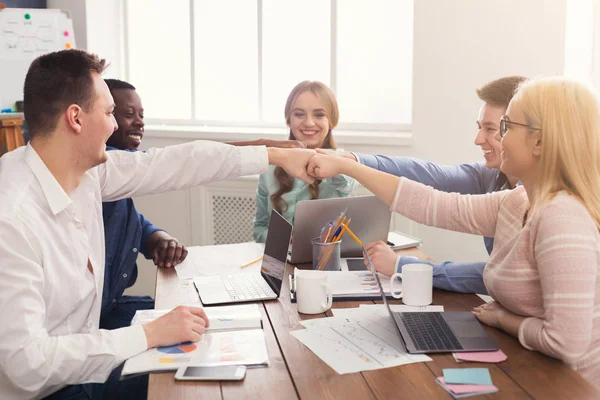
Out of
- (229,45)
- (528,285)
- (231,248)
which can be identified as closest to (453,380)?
(528,285)

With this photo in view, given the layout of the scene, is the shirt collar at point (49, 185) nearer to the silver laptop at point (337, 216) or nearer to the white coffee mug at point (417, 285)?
the silver laptop at point (337, 216)

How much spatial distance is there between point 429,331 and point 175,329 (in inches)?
23.3

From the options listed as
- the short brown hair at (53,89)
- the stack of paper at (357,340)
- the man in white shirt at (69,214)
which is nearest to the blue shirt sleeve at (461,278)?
the stack of paper at (357,340)

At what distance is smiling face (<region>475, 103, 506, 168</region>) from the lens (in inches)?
89.6

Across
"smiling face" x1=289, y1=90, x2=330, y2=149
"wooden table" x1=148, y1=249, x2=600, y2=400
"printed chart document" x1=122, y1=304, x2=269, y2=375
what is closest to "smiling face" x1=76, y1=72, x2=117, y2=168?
"printed chart document" x1=122, y1=304, x2=269, y2=375

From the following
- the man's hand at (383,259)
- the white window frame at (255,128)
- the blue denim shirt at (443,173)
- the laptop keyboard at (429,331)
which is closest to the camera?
the laptop keyboard at (429,331)

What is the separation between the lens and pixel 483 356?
1464 mm

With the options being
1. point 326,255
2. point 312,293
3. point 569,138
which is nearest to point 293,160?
point 326,255

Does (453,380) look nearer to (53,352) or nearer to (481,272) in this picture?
(481,272)

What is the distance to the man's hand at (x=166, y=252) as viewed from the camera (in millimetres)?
2270

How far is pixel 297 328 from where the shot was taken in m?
1.66

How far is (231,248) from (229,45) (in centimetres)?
233

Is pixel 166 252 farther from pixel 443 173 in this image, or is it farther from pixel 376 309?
pixel 443 173

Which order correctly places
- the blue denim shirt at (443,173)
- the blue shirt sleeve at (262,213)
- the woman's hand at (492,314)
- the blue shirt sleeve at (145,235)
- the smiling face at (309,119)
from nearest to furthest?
1. the woman's hand at (492,314)
2. the blue shirt sleeve at (145,235)
3. the blue denim shirt at (443,173)
4. the blue shirt sleeve at (262,213)
5. the smiling face at (309,119)
